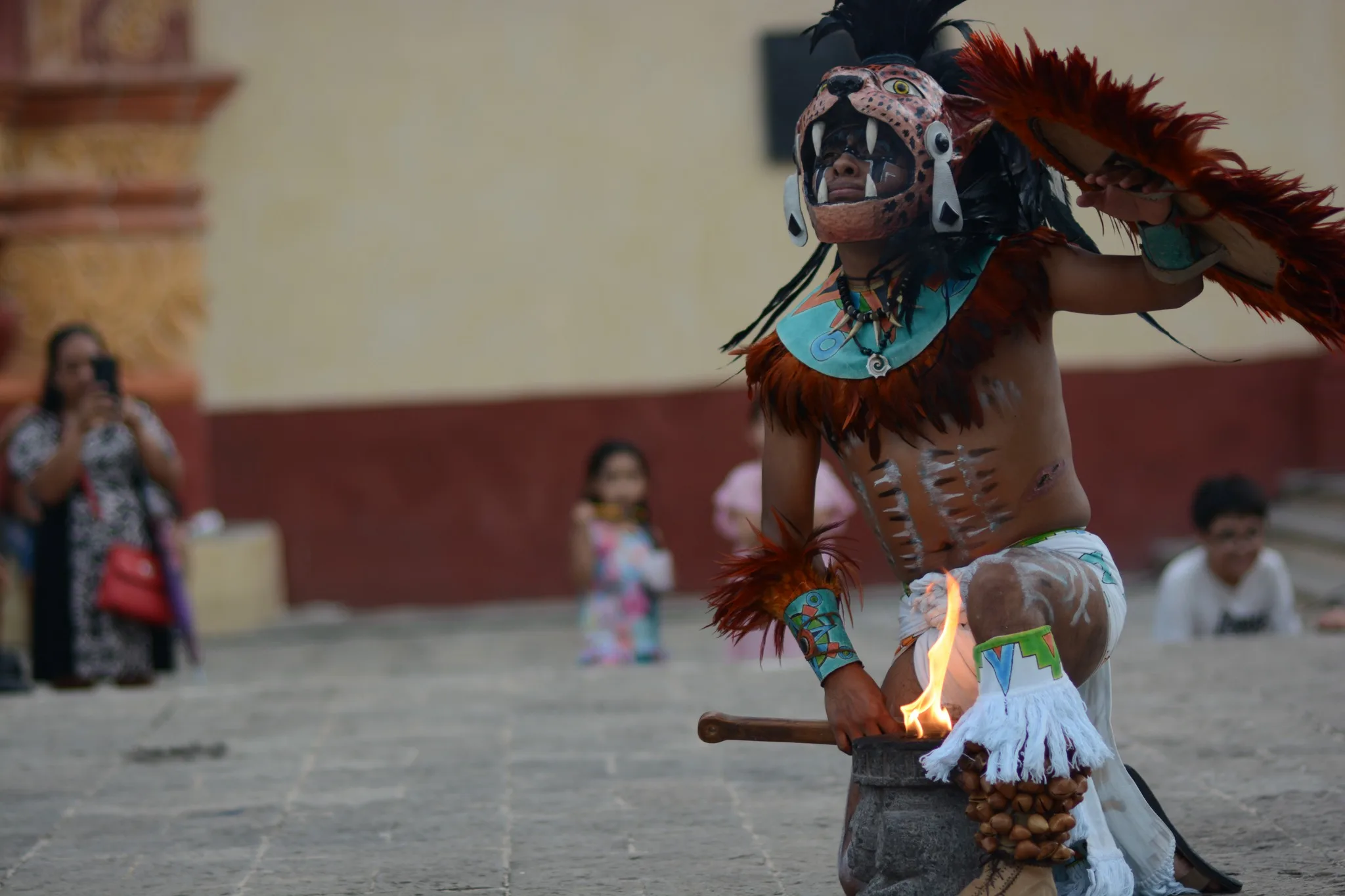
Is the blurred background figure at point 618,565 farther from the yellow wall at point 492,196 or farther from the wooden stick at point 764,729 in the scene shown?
the wooden stick at point 764,729

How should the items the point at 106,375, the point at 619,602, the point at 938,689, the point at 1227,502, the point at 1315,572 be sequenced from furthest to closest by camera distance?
the point at 1315,572, the point at 619,602, the point at 106,375, the point at 1227,502, the point at 938,689

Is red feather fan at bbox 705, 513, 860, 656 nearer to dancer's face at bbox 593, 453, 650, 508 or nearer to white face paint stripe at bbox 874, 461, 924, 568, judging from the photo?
white face paint stripe at bbox 874, 461, 924, 568

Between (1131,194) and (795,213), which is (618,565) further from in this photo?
(1131,194)

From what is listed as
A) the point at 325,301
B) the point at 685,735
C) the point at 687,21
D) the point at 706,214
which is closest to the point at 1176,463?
the point at 706,214

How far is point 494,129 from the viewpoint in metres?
10.1

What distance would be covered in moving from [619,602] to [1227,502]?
2.25 m

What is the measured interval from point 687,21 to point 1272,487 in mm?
4101

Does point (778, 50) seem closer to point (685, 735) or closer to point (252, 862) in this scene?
point (685, 735)

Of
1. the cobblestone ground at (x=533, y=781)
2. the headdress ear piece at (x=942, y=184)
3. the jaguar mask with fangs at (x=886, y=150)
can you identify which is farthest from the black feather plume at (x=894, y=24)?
the cobblestone ground at (x=533, y=781)

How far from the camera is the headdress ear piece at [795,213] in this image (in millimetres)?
3391

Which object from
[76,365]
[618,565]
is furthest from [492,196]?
[76,365]

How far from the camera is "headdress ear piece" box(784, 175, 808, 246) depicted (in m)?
3.39

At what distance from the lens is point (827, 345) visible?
3.36 metres

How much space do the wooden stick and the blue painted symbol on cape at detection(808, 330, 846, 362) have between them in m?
0.64
